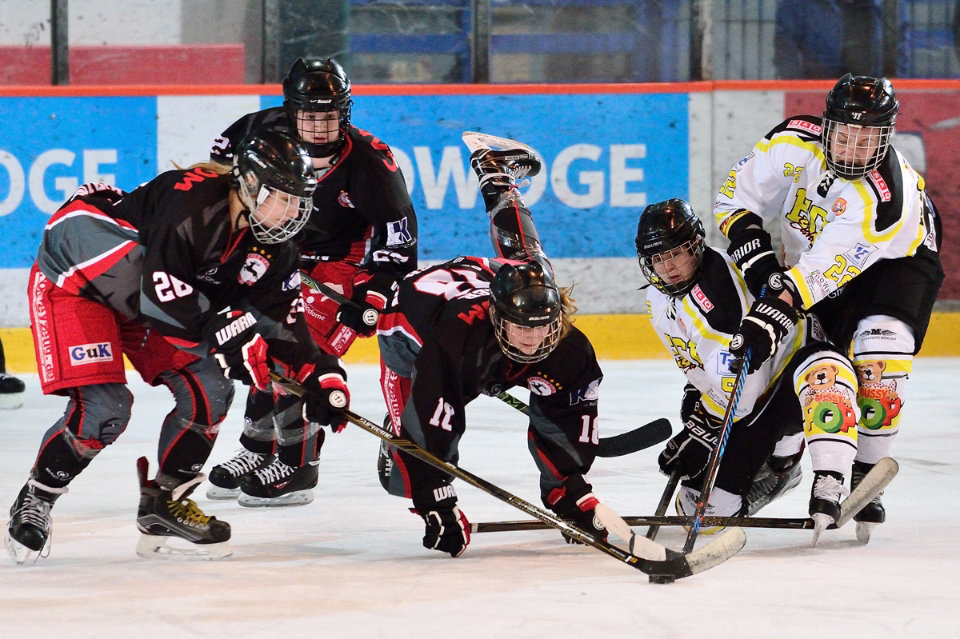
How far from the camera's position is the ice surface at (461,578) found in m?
2.24

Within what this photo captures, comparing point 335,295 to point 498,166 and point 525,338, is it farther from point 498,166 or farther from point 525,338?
point 525,338

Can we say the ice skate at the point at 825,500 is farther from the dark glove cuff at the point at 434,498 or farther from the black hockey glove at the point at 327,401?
the black hockey glove at the point at 327,401

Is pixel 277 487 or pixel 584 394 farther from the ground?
pixel 584 394

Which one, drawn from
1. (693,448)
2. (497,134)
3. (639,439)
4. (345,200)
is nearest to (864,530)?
(693,448)

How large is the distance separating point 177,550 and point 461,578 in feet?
2.21

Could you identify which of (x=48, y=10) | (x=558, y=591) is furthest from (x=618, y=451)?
(x=48, y=10)

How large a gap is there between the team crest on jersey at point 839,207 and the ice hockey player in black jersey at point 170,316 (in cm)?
125

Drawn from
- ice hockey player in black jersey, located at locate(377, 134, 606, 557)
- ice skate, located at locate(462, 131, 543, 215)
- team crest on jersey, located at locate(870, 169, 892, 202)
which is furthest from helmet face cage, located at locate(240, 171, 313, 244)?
team crest on jersey, located at locate(870, 169, 892, 202)

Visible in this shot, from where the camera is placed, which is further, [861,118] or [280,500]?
[280,500]

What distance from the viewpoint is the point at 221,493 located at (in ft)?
12.0

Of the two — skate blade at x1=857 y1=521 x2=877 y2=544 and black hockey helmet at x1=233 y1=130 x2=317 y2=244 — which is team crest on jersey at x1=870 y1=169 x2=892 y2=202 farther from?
black hockey helmet at x1=233 y1=130 x2=317 y2=244

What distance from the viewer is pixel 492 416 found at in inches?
197

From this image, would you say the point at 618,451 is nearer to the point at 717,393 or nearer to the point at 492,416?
the point at 717,393

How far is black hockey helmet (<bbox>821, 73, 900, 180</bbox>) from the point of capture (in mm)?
3100
